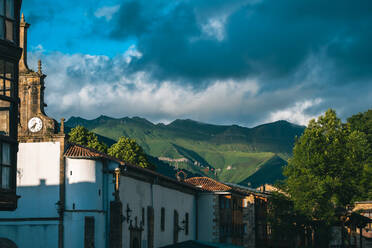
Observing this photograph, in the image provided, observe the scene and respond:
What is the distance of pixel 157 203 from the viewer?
65.1m

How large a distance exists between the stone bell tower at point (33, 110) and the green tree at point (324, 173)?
31944 millimetres

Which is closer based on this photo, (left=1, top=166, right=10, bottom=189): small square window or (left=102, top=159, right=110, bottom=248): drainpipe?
(left=1, top=166, right=10, bottom=189): small square window

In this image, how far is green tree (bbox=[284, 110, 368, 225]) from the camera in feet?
241

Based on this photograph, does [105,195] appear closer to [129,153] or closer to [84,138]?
[84,138]

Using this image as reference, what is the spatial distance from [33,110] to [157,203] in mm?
16979

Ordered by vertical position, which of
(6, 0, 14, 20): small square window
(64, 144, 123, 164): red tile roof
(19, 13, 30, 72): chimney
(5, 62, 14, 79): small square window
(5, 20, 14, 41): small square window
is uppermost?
(19, 13, 30, 72): chimney

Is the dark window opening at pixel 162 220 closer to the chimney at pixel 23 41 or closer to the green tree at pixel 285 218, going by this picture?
the green tree at pixel 285 218

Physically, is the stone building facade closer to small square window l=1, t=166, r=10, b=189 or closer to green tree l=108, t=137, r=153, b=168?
small square window l=1, t=166, r=10, b=189

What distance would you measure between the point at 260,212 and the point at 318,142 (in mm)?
16630

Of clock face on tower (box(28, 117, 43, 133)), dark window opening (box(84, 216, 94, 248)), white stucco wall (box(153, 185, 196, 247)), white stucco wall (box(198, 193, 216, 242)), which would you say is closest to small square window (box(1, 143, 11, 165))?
dark window opening (box(84, 216, 94, 248))

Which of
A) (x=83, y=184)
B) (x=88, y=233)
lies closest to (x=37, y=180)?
(x=83, y=184)

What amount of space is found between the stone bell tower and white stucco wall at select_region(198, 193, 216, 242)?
31.2 m

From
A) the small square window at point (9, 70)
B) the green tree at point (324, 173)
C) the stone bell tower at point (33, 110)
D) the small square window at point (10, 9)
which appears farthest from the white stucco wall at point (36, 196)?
the green tree at point (324, 173)

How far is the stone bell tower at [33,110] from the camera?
53.3 metres
